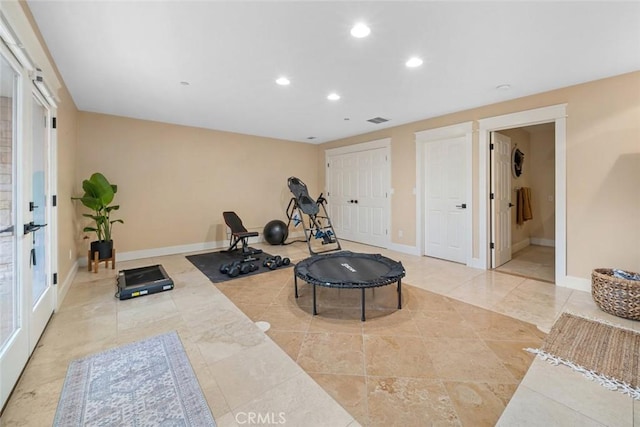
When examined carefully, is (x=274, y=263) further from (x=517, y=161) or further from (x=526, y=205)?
(x=526, y=205)

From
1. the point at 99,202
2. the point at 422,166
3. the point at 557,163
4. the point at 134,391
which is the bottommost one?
the point at 134,391

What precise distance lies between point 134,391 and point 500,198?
198 inches

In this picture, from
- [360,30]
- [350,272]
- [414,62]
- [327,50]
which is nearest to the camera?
[360,30]

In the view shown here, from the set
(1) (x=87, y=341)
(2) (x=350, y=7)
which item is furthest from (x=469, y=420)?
(1) (x=87, y=341)

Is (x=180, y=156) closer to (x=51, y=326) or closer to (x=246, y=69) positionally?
(x=246, y=69)

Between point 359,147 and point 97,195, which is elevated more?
point 359,147

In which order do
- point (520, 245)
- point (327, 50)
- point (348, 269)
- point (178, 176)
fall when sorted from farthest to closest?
point (520, 245) < point (178, 176) < point (348, 269) < point (327, 50)

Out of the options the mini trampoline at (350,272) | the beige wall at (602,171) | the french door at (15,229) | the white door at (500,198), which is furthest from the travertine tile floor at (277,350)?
the white door at (500,198)

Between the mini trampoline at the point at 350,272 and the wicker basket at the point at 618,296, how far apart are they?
192 cm

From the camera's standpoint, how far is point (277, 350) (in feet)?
6.83

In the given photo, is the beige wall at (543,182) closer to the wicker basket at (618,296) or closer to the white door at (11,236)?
the wicker basket at (618,296)

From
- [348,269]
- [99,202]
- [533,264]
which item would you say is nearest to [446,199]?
[533,264]

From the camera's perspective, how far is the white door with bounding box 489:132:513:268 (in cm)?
416

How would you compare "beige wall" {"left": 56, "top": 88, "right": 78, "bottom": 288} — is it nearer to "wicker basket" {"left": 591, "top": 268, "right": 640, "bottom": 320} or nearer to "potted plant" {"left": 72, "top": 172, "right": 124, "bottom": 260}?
"potted plant" {"left": 72, "top": 172, "right": 124, "bottom": 260}
